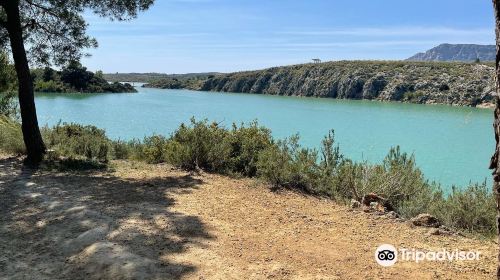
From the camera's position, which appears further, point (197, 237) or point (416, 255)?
point (197, 237)

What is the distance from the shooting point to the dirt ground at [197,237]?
4.49 m

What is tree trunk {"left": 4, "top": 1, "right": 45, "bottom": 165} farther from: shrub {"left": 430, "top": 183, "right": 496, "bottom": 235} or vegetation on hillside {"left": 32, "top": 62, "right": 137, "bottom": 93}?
vegetation on hillside {"left": 32, "top": 62, "right": 137, "bottom": 93}

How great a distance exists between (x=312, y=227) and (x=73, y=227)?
3090 millimetres

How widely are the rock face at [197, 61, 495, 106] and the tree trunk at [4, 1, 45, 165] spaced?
6461 centimetres

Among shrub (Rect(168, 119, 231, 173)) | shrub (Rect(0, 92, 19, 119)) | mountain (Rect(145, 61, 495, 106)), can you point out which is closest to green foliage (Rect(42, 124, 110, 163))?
shrub (Rect(168, 119, 231, 173))

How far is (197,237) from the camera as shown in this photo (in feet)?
18.0

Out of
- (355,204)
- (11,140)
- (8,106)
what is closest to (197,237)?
(355,204)

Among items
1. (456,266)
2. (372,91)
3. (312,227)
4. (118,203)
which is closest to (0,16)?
(118,203)

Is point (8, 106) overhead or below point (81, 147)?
overhead

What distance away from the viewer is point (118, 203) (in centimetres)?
709

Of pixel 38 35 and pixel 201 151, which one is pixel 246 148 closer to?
pixel 201 151

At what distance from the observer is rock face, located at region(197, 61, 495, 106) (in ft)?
270

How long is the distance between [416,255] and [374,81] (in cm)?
10104

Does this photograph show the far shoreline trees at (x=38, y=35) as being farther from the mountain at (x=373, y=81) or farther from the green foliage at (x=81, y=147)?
the mountain at (x=373, y=81)
